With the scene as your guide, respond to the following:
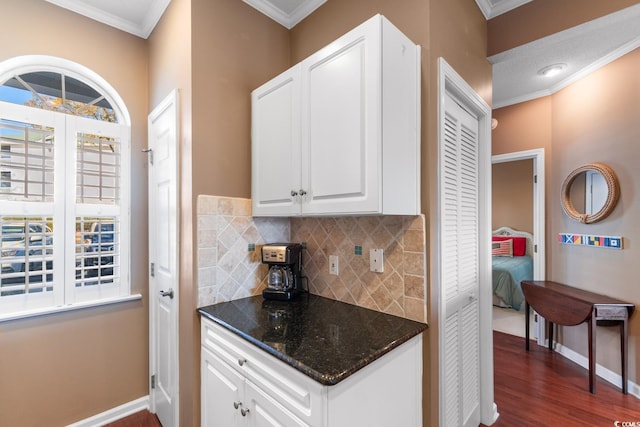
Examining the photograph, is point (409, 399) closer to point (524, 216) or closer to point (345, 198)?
point (345, 198)

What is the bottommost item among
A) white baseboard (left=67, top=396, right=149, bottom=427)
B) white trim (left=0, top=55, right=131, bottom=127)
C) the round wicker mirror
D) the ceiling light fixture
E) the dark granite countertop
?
white baseboard (left=67, top=396, right=149, bottom=427)

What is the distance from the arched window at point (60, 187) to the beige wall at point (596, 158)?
399 cm

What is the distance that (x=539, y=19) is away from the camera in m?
1.81

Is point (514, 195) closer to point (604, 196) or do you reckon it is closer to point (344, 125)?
point (604, 196)

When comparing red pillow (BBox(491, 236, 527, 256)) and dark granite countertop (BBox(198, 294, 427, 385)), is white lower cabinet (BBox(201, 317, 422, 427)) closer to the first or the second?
dark granite countertop (BBox(198, 294, 427, 385))

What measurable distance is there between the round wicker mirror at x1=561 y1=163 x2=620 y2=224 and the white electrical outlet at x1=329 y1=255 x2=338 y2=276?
252 cm

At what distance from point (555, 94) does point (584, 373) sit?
9.11 feet

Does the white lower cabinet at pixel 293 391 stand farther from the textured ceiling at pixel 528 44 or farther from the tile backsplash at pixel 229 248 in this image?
the textured ceiling at pixel 528 44

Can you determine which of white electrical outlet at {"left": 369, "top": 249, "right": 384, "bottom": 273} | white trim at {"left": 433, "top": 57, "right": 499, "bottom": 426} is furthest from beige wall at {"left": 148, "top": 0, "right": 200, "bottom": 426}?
white trim at {"left": 433, "top": 57, "right": 499, "bottom": 426}

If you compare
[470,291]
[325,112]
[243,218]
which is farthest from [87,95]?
[470,291]

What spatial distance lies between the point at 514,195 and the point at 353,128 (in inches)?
227

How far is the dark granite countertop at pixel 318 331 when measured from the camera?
100 cm

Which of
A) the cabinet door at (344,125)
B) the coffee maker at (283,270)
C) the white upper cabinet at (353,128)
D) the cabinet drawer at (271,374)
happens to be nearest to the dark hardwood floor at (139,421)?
the cabinet drawer at (271,374)

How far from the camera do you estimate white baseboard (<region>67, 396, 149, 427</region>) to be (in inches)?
76.0
